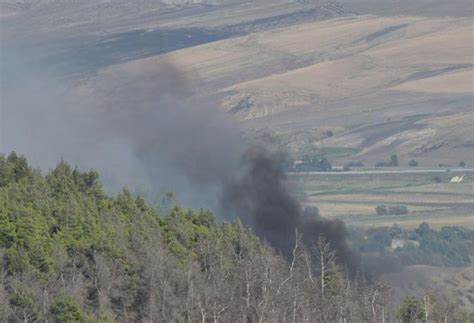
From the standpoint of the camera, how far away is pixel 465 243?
16112cm

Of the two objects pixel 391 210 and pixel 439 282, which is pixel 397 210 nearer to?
pixel 391 210

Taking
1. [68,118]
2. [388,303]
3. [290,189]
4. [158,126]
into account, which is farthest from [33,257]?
[68,118]

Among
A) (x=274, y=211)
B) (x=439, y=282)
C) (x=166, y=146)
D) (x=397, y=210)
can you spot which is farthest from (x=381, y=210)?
(x=274, y=211)

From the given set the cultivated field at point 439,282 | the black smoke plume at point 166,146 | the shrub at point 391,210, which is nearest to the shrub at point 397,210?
the shrub at point 391,210

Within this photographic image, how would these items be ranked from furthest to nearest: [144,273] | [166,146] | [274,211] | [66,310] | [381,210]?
[381,210]
[166,146]
[274,211]
[144,273]
[66,310]

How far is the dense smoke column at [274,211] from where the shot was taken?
122 meters

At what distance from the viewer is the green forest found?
7800 centimetres

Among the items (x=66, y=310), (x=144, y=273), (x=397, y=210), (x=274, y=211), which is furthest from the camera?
(x=397, y=210)

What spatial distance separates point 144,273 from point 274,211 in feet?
160

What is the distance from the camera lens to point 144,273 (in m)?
83.5

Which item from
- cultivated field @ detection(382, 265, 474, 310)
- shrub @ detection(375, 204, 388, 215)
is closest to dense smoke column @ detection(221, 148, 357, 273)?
cultivated field @ detection(382, 265, 474, 310)

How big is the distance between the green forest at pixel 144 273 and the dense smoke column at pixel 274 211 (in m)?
19.3

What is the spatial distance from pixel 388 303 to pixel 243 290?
15.5 metres

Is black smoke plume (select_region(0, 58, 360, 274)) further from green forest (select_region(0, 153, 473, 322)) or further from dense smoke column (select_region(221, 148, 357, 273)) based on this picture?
green forest (select_region(0, 153, 473, 322))
